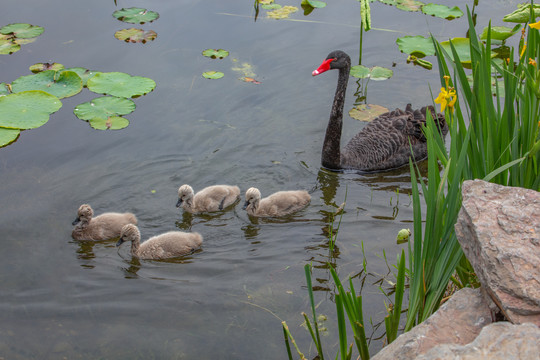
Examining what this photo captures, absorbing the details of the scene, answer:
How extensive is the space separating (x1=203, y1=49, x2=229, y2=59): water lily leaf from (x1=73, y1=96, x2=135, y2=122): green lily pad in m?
1.50

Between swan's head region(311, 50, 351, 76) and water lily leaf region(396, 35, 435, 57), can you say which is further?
water lily leaf region(396, 35, 435, 57)

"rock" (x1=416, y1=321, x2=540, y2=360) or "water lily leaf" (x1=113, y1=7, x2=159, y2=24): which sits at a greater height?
"water lily leaf" (x1=113, y1=7, x2=159, y2=24)

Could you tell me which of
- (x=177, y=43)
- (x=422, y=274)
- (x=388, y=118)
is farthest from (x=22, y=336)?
(x=177, y=43)

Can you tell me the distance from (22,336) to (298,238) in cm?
223

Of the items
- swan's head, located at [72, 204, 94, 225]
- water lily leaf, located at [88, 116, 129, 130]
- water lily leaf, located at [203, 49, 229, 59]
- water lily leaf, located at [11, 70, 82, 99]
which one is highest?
water lily leaf, located at [203, 49, 229, 59]

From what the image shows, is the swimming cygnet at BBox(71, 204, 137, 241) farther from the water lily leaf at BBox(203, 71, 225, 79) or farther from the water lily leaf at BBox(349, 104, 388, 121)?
the water lily leaf at BBox(349, 104, 388, 121)

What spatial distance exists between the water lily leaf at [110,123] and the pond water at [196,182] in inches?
4.2

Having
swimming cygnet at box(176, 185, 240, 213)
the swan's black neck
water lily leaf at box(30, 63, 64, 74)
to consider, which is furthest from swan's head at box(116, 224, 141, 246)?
water lily leaf at box(30, 63, 64, 74)

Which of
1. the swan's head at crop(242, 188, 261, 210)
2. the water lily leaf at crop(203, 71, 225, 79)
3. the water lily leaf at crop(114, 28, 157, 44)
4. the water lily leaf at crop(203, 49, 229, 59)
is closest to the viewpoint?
the swan's head at crop(242, 188, 261, 210)

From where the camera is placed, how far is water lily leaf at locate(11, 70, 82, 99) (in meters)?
6.59

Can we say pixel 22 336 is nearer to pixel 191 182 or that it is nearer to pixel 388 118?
pixel 191 182

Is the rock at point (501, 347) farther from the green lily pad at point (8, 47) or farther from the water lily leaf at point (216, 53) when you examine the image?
the green lily pad at point (8, 47)

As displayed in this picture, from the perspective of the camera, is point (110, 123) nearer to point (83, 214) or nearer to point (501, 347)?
point (83, 214)

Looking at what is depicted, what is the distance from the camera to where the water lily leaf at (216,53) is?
7.56 metres
